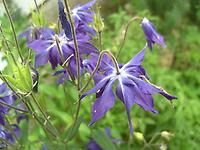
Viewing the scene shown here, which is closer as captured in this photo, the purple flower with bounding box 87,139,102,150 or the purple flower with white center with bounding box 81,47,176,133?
the purple flower with white center with bounding box 81,47,176,133

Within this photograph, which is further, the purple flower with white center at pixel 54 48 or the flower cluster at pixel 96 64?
the purple flower with white center at pixel 54 48

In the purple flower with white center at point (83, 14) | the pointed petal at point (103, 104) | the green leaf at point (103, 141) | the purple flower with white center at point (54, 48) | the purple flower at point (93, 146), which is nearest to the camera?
the pointed petal at point (103, 104)

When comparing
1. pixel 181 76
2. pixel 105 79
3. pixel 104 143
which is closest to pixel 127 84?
pixel 105 79

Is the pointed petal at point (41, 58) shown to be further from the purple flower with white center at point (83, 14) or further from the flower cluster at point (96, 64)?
the purple flower with white center at point (83, 14)

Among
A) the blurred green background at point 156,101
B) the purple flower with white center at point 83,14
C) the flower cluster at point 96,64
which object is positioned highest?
the purple flower with white center at point 83,14

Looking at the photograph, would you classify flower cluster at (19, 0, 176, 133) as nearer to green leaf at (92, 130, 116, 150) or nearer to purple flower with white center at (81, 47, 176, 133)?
purple flower with white center at (81, 47, 176, 133)

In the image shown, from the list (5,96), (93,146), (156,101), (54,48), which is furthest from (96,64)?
(156,101)

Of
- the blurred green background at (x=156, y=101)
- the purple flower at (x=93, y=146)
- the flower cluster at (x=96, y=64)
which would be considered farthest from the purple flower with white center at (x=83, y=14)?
the purple flower at (x=93, y=146)

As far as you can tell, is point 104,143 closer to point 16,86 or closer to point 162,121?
point 16,86

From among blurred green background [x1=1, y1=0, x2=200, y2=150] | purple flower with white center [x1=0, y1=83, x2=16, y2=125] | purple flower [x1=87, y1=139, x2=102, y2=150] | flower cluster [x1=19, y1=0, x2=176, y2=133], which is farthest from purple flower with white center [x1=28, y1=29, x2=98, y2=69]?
purple flower [x1=87, y1=139, x2=102, y2=150]
